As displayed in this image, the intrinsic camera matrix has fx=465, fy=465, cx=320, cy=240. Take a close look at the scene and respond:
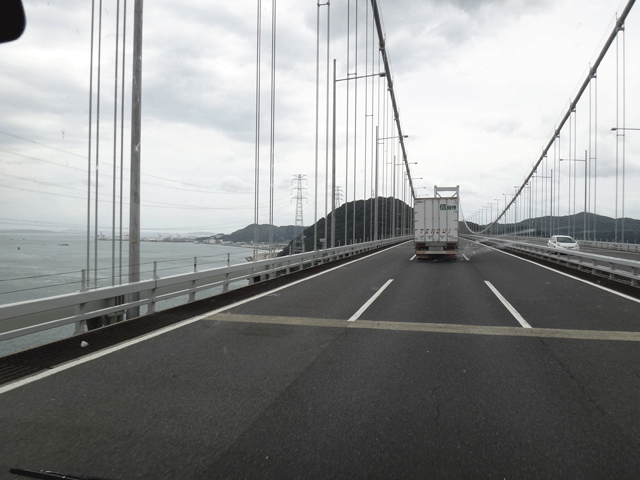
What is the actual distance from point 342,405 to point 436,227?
23039 millimetres

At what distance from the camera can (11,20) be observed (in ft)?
8.38

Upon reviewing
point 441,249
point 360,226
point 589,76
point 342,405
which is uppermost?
point 589,76

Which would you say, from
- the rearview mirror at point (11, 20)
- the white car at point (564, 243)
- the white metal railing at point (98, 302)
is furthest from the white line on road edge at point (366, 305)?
the white car at point (564, 243)

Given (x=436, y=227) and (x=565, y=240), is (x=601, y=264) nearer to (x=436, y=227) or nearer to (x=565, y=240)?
(x=436, y=227)

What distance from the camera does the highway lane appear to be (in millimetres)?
3168

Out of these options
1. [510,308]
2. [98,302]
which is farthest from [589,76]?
[98,302]

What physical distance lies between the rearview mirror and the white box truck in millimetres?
24769

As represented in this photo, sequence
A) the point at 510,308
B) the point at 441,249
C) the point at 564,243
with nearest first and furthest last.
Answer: the point at 510,308 < the point at 441,249 < the point at 564,243

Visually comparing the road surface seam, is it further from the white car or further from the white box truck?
the white car

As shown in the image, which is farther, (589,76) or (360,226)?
(360,226)

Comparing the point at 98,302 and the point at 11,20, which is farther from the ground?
the point at 11,20

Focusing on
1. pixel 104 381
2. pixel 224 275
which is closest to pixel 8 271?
pixel 224 275

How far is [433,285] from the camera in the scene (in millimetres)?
13836

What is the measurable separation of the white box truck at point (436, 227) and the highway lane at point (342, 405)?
18.2 metres
